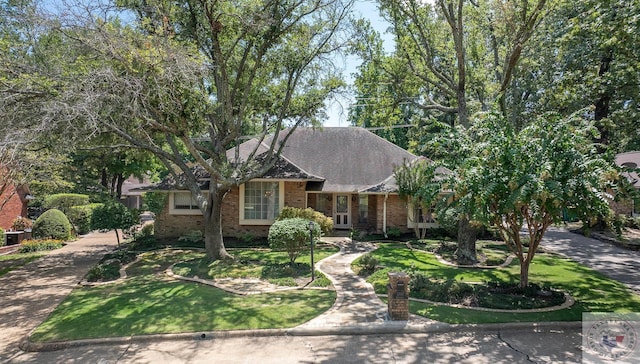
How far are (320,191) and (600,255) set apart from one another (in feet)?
40.8

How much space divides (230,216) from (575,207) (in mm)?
14660

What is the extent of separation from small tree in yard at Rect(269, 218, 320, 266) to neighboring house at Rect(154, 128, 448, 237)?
6179 millimetres

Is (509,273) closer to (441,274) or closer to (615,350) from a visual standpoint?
(441,274)

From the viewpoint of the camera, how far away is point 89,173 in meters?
27.8

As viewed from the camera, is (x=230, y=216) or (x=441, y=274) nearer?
(x=441, y=274)

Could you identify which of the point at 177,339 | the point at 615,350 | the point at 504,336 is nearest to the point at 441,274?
the point at 504,336

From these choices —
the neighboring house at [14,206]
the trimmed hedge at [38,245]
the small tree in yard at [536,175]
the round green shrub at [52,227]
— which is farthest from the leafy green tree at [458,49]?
the neighboring house at [14,206]

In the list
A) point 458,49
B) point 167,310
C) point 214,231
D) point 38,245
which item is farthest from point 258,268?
point 38,245

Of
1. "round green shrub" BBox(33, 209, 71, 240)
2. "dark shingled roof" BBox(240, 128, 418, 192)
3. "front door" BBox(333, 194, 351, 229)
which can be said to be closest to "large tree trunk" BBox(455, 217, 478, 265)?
"dark shingled roof" BBox(240, 128, 418, 192)

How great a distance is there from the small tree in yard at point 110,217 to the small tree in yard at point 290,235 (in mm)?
6855

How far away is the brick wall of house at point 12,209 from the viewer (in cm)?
2089

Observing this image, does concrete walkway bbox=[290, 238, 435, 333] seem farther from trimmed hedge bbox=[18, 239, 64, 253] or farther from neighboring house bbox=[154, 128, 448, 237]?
trimmed hedge bbox=[18, 239, 64, 253]

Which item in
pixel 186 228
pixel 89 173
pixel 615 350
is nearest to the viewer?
pixel 615 350

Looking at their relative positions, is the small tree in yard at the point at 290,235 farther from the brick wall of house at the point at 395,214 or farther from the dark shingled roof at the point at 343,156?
the brick wall of house at the point at 395,214
